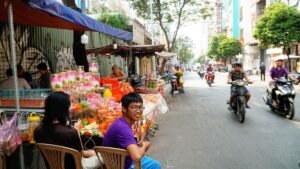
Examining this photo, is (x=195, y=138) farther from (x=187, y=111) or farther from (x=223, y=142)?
(x=187, y=111)

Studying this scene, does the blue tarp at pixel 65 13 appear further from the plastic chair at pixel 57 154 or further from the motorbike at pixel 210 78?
the motorbike at pixel 210 78

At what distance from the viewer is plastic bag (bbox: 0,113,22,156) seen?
3.76m

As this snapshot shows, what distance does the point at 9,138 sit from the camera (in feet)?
12.6

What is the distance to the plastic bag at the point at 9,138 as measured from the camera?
376 cm

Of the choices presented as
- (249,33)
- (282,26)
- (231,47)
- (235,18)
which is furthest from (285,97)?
(235,18)

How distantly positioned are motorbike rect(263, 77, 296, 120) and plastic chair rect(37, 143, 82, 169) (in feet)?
24.8

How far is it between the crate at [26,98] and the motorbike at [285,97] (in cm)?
688

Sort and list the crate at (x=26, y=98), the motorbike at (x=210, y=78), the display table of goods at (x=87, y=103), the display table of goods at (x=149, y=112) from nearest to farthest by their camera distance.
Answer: the crate at (x=26, y=98) < the display table of goods at (x=87, y=103) < the display table of goods at (x=149, y=112) < the motorbike at (x=210, y=78)

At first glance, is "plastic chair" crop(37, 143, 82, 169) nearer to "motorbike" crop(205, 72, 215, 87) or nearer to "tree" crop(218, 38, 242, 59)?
"motorbike" crop(205, 72, 215, 87)

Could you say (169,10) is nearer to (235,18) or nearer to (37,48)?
(37,48)

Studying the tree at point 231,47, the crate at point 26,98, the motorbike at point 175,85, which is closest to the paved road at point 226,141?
the crate at point 26,98

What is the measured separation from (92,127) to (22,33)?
575cm

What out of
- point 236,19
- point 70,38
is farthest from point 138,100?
point 236,19

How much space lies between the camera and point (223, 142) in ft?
22.5
